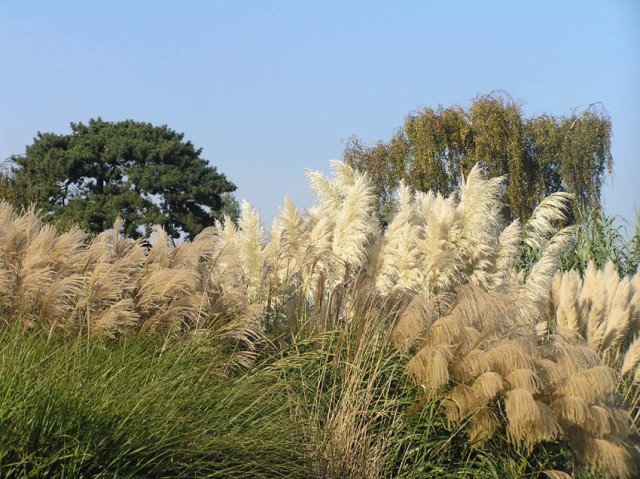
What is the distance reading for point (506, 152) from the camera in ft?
92.6

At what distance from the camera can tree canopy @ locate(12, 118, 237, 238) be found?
118 ft

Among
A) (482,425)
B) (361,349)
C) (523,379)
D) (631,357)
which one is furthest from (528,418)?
(631,357)

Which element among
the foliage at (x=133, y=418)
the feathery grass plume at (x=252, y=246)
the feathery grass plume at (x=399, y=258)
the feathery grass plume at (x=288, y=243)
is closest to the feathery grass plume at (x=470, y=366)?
the foliage at (x=133, y=418)

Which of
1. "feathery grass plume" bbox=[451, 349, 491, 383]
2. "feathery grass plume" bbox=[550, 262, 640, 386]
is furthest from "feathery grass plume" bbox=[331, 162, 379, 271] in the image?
"feathery grass plume" bbox=[451, 349, 491, 383]

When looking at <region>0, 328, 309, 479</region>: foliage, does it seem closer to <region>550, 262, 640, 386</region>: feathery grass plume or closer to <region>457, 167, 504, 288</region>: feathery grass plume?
<region>550, 262, 640, 386</region>: feathery grass plume

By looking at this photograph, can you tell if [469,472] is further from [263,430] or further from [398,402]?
[263,430]

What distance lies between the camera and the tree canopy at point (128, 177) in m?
35.9

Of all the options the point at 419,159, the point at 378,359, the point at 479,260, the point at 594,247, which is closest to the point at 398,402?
the point at 378,359

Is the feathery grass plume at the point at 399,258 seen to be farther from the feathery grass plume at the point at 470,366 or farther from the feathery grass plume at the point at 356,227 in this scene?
the feathery grass plume at the point at 470,366

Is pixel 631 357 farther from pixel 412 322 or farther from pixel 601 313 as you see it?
pixel 412 322

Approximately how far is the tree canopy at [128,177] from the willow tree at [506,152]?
10.1 meters

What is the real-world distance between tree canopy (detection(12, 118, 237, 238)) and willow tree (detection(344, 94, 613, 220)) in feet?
33.3

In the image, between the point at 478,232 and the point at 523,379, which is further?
the point at 478,232

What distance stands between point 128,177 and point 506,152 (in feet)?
53.8
